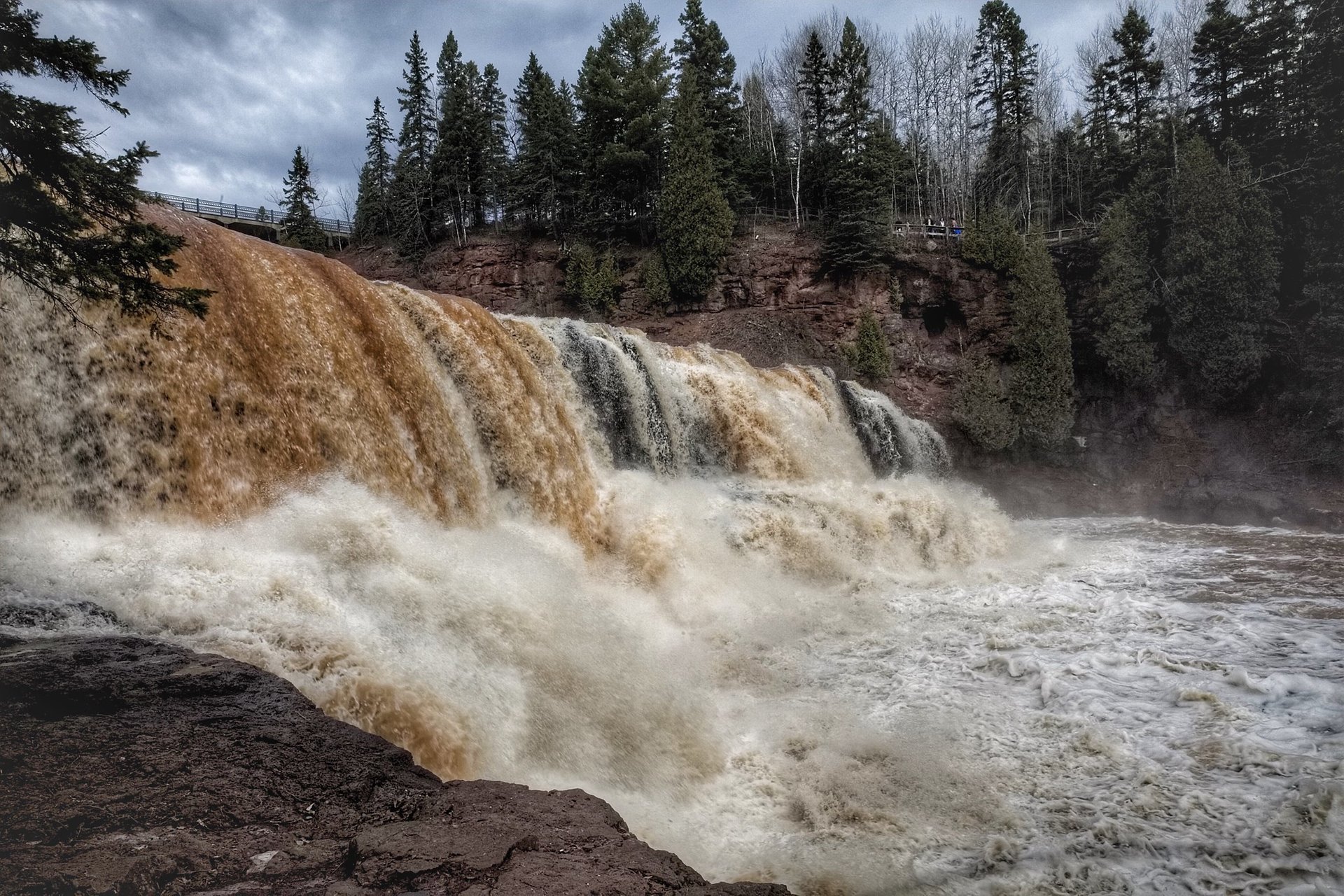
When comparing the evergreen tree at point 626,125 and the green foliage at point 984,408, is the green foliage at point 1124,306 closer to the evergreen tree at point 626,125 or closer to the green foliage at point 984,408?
the green foliage at point 984,408

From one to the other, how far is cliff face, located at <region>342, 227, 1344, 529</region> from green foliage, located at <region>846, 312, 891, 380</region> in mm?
253

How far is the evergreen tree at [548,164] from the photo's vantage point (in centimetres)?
2968

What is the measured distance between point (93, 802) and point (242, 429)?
173 inches

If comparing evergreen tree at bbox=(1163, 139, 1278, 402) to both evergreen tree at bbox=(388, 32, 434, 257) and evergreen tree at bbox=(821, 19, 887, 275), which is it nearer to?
evergreen tree at bbox=(821, 19, 887, 275)

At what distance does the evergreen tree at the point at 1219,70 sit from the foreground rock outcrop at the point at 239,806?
30545 mm

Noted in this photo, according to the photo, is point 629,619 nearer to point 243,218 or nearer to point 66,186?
point 66,186

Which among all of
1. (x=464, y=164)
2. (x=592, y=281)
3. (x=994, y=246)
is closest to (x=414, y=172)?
(x=464, y=164)

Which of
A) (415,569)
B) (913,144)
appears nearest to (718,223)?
(913,144)

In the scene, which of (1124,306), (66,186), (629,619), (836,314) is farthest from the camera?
(836,314)

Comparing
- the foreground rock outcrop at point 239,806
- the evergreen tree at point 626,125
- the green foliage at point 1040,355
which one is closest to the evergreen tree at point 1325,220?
the green foliage at point 1040,355

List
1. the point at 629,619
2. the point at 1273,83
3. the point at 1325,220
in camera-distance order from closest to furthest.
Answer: the point at 629,619, the point at 1325,220, the point at 1273,83

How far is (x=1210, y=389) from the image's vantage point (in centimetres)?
1978

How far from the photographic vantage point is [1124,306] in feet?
68.5

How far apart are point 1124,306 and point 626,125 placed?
19.4 m
